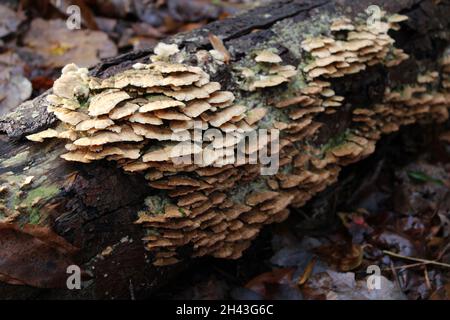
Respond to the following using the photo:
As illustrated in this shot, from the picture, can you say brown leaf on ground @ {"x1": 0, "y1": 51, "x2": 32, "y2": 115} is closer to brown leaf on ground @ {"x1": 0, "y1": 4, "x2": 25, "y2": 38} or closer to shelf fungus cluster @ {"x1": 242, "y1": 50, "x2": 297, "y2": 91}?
brown leaf on ground @ {"x1": 0, "y1": 4, "x2": 25, "y2": 38}

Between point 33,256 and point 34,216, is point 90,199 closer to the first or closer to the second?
point 34,216

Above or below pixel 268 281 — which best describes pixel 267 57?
above

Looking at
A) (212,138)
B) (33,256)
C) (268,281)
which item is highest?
(212,138)

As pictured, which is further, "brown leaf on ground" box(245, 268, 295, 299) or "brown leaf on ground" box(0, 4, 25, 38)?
"brown leaf on ground" box(0, 4, 25, 38)

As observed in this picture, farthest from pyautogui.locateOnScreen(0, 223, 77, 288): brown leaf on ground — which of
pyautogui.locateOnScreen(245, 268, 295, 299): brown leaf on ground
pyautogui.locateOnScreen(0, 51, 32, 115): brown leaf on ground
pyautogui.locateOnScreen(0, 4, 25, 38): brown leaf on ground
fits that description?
pyautogui.locateOnScreen(0, 4, 25, 38): brown leaf on ground

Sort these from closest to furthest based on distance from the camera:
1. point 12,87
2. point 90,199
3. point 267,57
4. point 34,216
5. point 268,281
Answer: point 34,216
point 90,199
point 267,57
point 268,281
point 12,87

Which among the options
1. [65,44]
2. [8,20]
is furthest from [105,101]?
[8,20]
